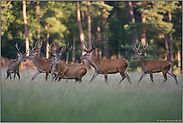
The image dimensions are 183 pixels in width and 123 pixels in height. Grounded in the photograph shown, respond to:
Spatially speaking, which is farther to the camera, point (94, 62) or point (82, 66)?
point (94, 62)

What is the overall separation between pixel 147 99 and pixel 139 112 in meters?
1.38

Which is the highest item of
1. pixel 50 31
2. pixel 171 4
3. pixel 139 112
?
pixel 171 4

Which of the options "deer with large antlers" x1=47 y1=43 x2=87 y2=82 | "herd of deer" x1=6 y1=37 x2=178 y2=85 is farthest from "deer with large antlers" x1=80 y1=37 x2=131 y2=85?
"deer with large antlers" x1=47 y1=43 x2=87 y2=82

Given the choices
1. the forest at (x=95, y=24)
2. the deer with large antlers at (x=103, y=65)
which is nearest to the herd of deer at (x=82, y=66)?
the deer with large antlers at (x=103, y=65)

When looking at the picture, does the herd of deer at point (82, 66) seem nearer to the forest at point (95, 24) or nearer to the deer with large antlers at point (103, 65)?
the deer with large antlers at point (103, 65)

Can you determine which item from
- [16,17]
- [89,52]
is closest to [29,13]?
[16,17]

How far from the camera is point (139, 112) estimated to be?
5.27 meters

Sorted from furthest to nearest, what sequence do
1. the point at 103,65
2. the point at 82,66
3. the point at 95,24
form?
the point at 95,24
the point at 103,65
the point at 82,66

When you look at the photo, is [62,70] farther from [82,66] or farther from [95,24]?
[95,24]

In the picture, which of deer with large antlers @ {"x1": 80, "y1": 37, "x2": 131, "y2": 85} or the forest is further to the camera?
the forest

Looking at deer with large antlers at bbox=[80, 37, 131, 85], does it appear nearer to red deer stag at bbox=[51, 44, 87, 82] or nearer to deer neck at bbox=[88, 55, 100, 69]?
deer neck at bbox=[88, 55, 100, 69]

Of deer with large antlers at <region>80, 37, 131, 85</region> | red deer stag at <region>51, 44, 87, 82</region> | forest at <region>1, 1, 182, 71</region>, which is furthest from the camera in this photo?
forest at <region>1, 1, 182, 71</region>

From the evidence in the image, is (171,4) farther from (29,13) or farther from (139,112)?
(139,112)

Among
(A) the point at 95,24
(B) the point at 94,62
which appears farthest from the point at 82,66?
(A) the point at 95,24
